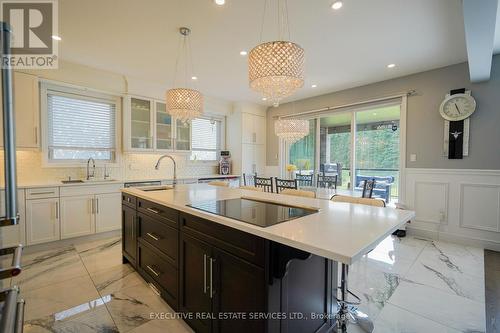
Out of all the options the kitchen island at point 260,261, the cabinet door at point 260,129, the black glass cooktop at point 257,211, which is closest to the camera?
the kitchen island at point 260,261

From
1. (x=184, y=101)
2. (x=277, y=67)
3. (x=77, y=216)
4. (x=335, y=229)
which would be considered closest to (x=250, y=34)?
(x=184, y=101)

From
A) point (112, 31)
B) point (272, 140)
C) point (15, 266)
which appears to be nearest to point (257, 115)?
point (272, 140)

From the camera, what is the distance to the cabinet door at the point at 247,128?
571 cm

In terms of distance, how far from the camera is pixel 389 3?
2203 mm

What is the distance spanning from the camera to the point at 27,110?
10.5ft

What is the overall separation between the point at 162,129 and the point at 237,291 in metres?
3.96

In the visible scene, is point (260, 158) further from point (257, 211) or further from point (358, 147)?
point (257, 211)

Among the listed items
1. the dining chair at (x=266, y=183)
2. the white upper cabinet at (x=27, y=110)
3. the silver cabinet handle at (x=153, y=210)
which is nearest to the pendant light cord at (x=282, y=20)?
the dining chair at (x=266, y=183)

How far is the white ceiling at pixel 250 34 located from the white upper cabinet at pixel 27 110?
0.60m

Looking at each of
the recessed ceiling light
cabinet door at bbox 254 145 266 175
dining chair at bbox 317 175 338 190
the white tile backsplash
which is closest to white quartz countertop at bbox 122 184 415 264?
the recessed ceiling light

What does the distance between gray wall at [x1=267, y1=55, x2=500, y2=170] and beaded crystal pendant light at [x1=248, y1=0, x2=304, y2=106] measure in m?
3.11

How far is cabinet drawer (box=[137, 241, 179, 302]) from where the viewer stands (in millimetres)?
1877

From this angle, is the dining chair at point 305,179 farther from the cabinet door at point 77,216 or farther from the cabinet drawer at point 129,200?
the cabinet door at point 77,216

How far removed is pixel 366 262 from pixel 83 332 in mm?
2906
